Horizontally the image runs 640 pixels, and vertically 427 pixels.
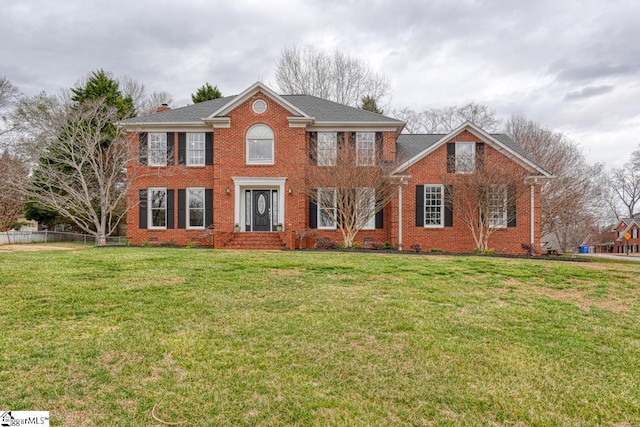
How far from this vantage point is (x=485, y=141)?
1598cm

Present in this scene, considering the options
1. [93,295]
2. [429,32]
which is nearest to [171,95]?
[429,32]

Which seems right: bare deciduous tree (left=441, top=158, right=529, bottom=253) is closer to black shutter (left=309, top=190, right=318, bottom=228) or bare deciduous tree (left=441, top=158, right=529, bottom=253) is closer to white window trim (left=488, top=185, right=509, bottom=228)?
white window trim (left=488, top=185, right=509, bottom=228)

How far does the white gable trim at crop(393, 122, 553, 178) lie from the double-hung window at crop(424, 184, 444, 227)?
134 centimetres

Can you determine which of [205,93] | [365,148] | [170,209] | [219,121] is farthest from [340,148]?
[205,93]

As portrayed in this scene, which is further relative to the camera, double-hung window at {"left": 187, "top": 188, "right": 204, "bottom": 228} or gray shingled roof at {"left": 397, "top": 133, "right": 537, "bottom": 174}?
gray shingled roof at {"left": 397, "top": 133, "right": 537, "bottom": 174}

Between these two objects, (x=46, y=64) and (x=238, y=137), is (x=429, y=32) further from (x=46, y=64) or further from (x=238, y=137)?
(x=46, y=64)

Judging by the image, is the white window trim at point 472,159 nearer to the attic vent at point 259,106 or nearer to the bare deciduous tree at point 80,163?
A: the attic vent at point 259,106

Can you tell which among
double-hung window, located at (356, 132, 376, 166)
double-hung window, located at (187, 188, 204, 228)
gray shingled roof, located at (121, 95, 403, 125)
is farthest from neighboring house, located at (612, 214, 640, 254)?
double-hung window, located at (187, 188, 204, 228)

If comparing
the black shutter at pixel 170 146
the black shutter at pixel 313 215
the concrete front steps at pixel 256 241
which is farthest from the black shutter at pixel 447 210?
the black shutter at pixel 170 146

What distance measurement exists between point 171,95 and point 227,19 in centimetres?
2075

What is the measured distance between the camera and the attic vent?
16.3 metres

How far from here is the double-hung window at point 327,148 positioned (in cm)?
1537

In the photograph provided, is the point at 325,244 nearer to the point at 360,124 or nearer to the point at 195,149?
the point at 360,124

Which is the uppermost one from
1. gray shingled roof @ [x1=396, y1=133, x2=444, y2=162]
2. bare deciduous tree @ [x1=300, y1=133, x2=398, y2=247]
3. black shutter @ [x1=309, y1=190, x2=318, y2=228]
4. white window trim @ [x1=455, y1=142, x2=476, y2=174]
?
gray shingled roof @ [x1=396, y1=133, x2=444, y2=162]
